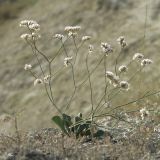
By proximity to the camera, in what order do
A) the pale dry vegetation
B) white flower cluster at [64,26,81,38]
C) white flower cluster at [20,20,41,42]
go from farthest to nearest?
white flower cluster at [64,26,81,38] < white flower cluster at [20,20,41,42] < the pale dry vegetation

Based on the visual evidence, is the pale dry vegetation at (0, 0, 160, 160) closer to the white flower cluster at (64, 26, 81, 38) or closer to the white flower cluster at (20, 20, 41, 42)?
the white flower cluster at (20, 20, 41, 42)

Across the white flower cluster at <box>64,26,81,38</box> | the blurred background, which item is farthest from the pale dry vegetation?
the white flower cluster at <box>64,26,81,38</box>

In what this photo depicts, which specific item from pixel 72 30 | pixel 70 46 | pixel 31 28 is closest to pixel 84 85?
pixel 70 46

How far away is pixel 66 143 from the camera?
8.45 metres

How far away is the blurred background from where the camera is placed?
20016 mm

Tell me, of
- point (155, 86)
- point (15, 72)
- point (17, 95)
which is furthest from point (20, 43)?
point (155, 86)

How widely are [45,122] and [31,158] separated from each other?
11.4m

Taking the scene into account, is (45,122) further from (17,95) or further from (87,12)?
(87,12)

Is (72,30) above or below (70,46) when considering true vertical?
below

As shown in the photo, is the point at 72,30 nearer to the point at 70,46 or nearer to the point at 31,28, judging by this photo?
the point at 31,28

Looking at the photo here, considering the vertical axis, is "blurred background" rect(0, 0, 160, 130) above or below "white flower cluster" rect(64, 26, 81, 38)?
above

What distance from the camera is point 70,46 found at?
79.6 feet

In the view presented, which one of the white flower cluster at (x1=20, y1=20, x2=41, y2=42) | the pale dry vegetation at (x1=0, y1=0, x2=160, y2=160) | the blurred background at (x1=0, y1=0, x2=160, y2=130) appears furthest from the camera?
the blurred background at (x1=0, y1=0, x2=160, y2=130)

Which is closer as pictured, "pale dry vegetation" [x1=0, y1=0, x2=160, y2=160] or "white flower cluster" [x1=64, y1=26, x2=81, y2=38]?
"pale dry vegetation" [x1=0, y1=0, x2=160, y2=160]
